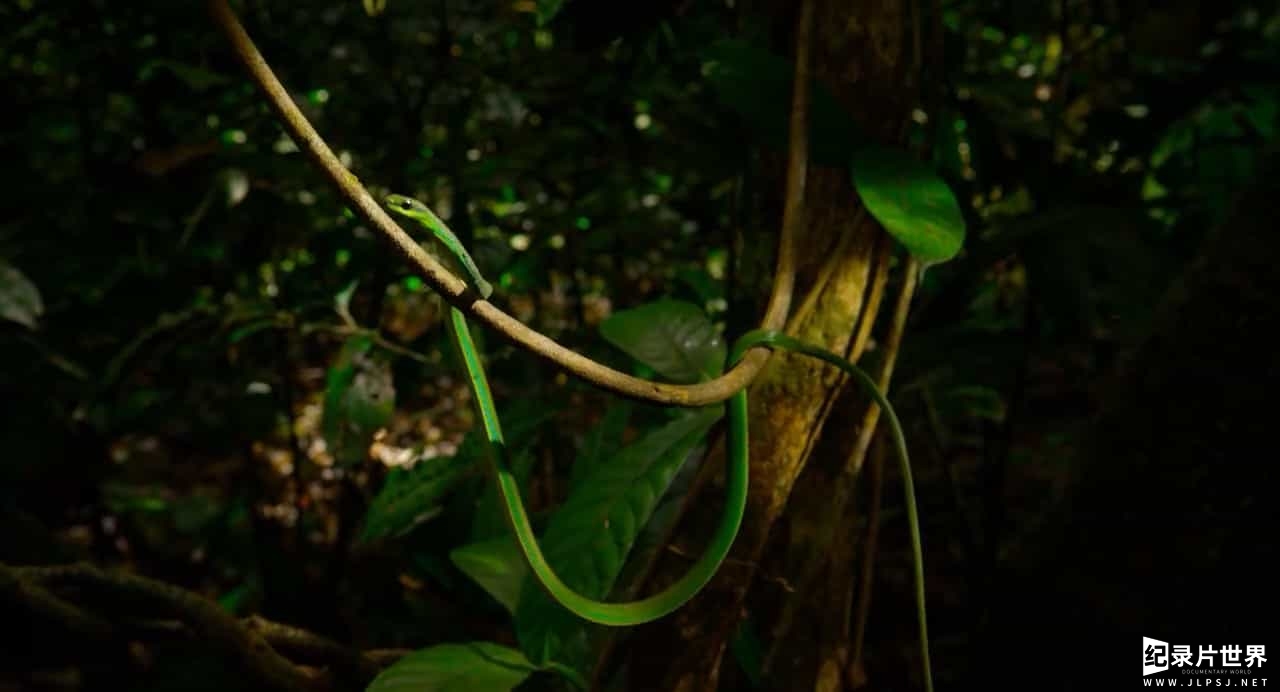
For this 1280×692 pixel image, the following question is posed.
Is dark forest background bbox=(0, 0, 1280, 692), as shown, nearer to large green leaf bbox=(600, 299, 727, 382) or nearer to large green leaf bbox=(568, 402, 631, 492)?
large green leaf bbox=(568, 402, 631, 492)

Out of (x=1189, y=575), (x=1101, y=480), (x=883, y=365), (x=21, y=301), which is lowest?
(x=1189, y=575)

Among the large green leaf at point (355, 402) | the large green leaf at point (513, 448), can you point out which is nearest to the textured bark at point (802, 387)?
the large green leaf at point (513, 448)

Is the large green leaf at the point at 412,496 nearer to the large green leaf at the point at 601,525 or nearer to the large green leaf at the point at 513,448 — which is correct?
the large green leaf at the point at 513,448

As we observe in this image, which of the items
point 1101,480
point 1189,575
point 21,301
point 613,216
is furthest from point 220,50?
point 1189,575

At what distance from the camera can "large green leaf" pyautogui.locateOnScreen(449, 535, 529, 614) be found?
0.98 m

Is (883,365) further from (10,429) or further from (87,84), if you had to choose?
(87,84)

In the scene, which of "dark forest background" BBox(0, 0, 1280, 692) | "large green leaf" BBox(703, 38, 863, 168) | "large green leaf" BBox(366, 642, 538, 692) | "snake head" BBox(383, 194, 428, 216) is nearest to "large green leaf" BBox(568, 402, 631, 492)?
"dark forest background" BBox(0, 0, 1280, 692)

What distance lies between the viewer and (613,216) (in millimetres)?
1666

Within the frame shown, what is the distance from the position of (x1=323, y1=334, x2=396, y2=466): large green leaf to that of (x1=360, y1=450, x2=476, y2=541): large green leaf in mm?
114

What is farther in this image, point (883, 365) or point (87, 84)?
point (87, 84)

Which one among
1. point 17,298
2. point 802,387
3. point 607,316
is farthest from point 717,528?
point 17,298

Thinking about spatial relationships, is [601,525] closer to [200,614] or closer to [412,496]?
[412,496]

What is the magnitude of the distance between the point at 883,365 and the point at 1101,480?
0.45 metres

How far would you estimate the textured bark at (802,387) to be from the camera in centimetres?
91
